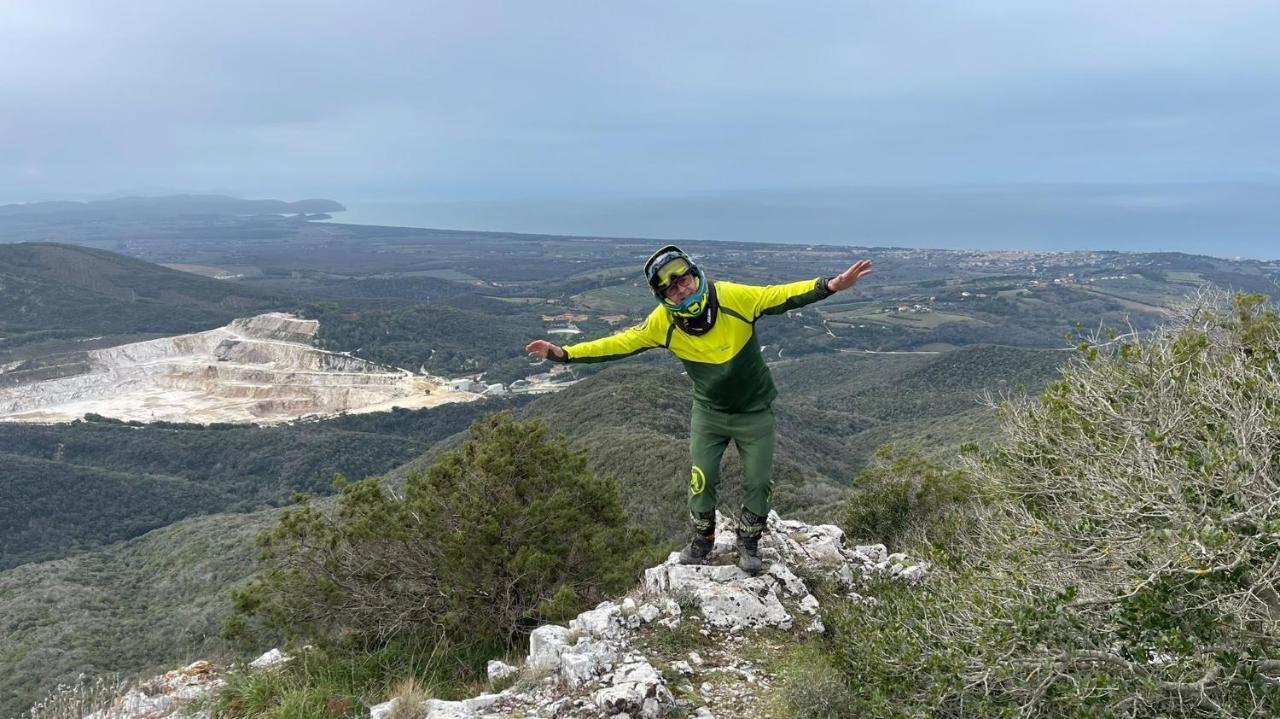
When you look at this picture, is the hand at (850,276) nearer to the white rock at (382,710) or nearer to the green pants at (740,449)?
the green pants at (740,449)

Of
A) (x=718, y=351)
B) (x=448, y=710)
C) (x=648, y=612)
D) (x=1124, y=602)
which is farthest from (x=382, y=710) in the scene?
(x=1124, y=602)

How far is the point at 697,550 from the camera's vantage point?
6.32 m

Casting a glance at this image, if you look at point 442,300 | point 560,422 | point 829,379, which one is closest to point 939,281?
point 829,379

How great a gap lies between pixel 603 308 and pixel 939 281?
210 feet

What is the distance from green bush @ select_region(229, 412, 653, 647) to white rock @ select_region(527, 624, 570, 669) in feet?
2.26

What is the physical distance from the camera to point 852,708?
404cm

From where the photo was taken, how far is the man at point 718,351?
509cm

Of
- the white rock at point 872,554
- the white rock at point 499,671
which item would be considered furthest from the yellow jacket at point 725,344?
the white rock at point 872,554

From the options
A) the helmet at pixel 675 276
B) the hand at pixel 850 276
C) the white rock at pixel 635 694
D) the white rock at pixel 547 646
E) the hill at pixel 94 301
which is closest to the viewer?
the white rock at pixel 635 694

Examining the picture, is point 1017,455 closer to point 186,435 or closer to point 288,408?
point 186,435

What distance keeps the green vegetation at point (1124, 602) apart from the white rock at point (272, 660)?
4.90 metres

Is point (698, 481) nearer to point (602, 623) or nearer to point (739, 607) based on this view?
point (739, 607)

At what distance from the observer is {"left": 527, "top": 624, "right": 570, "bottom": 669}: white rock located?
4.83 m

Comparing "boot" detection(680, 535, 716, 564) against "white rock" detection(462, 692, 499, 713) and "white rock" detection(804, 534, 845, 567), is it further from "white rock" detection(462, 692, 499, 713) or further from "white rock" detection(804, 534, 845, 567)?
"white rock" detection(462, 692, 499, 713)
